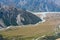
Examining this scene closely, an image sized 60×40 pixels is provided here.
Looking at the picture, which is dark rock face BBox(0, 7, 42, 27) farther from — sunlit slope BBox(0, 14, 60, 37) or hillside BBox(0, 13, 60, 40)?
hillside BBox(0, 13, 60, 40)

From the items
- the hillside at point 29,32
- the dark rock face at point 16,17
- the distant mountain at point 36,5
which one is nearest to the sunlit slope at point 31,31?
the hillside at point 29,32

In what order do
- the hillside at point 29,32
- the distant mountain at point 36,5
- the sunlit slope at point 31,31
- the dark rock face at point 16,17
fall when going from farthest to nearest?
the distant mountain at point 36,5 < the dark rock face at point 16,17 < the sunlit slope at point 31,31 < the hillside at point 29,32

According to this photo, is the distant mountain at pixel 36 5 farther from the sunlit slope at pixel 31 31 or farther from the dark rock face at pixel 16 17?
the sunlit slope at pixel 31 31

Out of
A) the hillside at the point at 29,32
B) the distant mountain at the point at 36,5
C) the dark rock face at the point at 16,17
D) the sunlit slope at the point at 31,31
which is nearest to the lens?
the hillside at the point at 29,32

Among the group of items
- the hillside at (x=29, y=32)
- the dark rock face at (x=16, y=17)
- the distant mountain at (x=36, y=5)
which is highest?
the distant mountain at (x=36, y=5)

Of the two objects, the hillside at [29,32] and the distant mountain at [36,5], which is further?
the distant mountain at [36,5]

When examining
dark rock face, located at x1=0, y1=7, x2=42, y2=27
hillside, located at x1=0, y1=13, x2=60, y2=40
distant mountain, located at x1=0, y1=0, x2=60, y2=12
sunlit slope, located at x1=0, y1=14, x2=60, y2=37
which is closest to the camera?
hillside, located at x1=0, y1=13, x2=60, y2=40

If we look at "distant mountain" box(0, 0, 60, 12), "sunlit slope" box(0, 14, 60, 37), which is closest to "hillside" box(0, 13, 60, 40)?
"sunlit slope" box(0, 14, 60, 37)

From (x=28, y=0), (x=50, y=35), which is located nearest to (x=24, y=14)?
(x=28, y=0)

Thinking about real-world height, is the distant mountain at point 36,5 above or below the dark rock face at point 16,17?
above

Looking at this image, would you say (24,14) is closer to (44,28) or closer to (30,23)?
(30,23)
